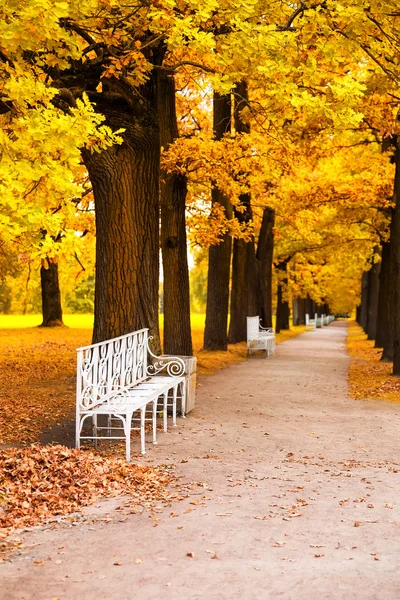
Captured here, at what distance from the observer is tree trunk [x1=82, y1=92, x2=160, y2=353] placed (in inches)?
501

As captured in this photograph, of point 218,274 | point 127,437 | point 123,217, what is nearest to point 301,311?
point 218,274

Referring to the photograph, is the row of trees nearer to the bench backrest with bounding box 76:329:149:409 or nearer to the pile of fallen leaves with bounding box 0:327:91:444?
the bench backrest with bounding box 76:329:149:409

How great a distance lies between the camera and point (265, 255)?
3584cm

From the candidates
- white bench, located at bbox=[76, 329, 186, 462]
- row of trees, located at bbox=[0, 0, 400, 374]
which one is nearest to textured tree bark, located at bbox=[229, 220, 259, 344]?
row of trees, located at bbox=[0, 0, 400, 374]

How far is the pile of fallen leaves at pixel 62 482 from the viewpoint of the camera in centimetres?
729

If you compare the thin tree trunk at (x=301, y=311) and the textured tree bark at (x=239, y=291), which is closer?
the textured tree bark at (x=239, y=291)

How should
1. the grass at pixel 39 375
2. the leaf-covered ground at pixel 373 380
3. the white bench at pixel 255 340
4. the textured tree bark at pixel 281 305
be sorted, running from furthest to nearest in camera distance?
the textured tree bark at pixel 281 305
the white bench at pixel 255 340
the leaf-covered ground at pixel 373 380
the grass at pixel 39 375

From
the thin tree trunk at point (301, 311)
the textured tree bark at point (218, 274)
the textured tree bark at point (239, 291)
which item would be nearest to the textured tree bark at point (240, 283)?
the textured tree bark at point (239, 291)

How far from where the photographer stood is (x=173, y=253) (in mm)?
18641

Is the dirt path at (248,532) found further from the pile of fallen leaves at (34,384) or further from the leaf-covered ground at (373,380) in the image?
the leaf-covered ground at (373,380)

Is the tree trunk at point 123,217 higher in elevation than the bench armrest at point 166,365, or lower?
higher

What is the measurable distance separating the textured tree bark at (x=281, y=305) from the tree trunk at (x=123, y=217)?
35.9m

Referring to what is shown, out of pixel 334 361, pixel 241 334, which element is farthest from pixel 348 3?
pixel 241 334

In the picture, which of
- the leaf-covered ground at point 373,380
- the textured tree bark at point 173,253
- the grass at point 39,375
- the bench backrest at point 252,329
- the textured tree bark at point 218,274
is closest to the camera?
the grass at point 39,375
